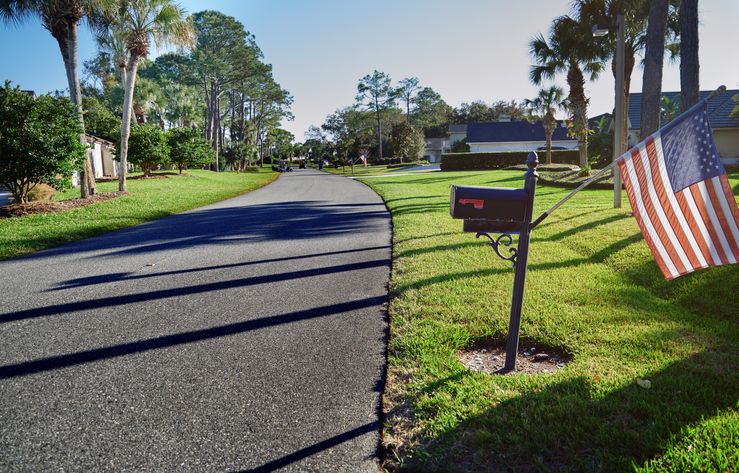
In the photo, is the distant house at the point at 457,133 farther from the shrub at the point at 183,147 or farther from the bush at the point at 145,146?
the bush at the point at 145,146

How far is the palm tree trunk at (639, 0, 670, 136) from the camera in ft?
36.6

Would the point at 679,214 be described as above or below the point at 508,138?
below

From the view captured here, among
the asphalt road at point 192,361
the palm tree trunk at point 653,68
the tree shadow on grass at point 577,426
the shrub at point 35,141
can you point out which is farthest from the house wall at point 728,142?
the tree shadow on grass at point 577,426

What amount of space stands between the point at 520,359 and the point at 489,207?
1.25 m

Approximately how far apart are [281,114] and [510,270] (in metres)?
78.5

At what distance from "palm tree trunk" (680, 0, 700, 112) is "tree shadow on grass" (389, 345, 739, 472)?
8.20 meters

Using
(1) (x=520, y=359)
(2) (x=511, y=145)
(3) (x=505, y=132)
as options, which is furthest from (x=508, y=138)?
(1) (x=520, y=359)

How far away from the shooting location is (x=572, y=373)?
3242mm

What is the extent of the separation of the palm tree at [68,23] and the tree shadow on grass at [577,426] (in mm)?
15592

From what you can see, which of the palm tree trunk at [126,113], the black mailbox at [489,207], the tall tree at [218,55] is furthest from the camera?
the tall tree at [218,55]

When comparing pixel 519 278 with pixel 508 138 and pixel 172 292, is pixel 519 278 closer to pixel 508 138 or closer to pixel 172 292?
pixel 172 292

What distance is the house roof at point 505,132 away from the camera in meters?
59.9

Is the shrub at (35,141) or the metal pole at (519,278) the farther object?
the shrub at (35,141)

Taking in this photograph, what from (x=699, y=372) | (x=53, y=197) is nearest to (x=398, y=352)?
(x=699, y=372)
